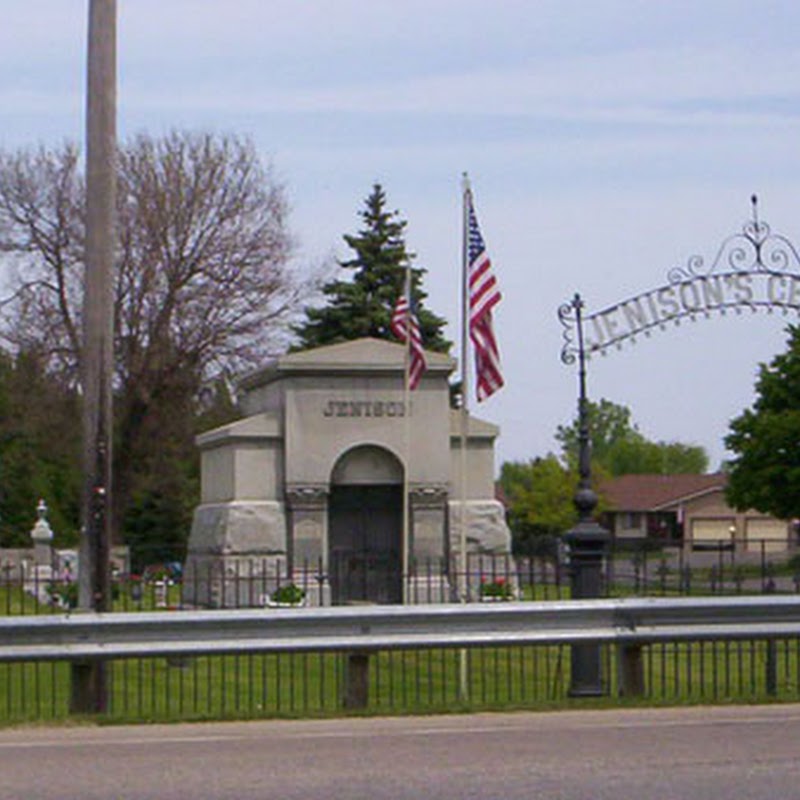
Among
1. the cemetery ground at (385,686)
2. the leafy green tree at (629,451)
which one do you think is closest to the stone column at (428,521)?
the cemetery ground at (385,686)

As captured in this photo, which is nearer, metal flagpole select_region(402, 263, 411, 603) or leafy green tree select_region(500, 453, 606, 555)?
metal flagpole select_region(402, 263, 411, 603)

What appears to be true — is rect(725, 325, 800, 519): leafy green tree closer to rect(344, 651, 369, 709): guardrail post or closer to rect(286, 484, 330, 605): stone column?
rect(286, 484, 330, 605): stone column

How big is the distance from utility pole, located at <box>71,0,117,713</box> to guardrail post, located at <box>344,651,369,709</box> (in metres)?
2.39

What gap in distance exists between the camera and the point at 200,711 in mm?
14281

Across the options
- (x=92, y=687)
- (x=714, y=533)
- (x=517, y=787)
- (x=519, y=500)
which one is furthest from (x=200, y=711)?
(x=714, y=533)

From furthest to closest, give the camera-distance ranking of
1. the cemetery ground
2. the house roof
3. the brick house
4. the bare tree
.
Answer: the house roof, the brick house, the bare tree, the cemetery ground

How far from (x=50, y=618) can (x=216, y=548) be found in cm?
1693

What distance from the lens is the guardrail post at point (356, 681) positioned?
1388 centimetres

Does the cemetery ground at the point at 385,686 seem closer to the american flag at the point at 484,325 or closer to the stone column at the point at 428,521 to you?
the american flag at the point at 484,325

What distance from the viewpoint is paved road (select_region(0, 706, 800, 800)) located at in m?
9.90

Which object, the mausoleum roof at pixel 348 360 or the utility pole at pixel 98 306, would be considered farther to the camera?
the mausoleum roof at pixel 348 360

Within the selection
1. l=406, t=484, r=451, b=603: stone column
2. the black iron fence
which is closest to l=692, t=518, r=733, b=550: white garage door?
the black iron fence

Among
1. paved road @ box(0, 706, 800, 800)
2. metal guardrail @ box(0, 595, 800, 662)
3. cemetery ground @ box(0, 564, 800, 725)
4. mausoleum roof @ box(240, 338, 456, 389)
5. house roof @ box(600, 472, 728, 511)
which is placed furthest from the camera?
house roof @ box(600, 472, 728, 511)

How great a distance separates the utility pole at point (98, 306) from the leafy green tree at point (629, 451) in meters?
110
